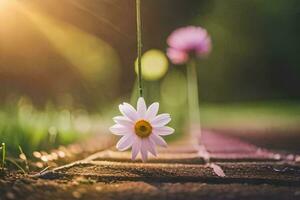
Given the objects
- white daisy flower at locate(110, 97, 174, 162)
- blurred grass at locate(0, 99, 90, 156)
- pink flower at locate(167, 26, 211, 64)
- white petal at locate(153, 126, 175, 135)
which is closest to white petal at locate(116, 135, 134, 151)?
white daisy flower at locate(110, 97, 174, 162)

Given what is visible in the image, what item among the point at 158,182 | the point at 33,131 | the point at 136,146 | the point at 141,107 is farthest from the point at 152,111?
the point at 33,131

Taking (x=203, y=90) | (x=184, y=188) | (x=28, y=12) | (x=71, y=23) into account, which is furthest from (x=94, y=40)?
(x=184, y=188)

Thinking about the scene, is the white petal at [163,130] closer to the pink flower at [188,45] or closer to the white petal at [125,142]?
the white petal at [125,142]

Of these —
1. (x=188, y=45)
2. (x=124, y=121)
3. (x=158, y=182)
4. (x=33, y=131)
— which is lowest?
(x=158, y=182)

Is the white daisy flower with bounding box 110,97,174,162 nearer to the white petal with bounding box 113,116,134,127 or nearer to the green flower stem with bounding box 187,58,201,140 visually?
the white petal with bounding box 113,116,134,127

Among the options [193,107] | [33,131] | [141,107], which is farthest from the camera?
[193,107]

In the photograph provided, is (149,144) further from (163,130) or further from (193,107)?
(193,107)

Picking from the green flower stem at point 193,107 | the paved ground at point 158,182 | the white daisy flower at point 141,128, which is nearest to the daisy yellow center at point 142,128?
the white daisy flower at point 141,128
